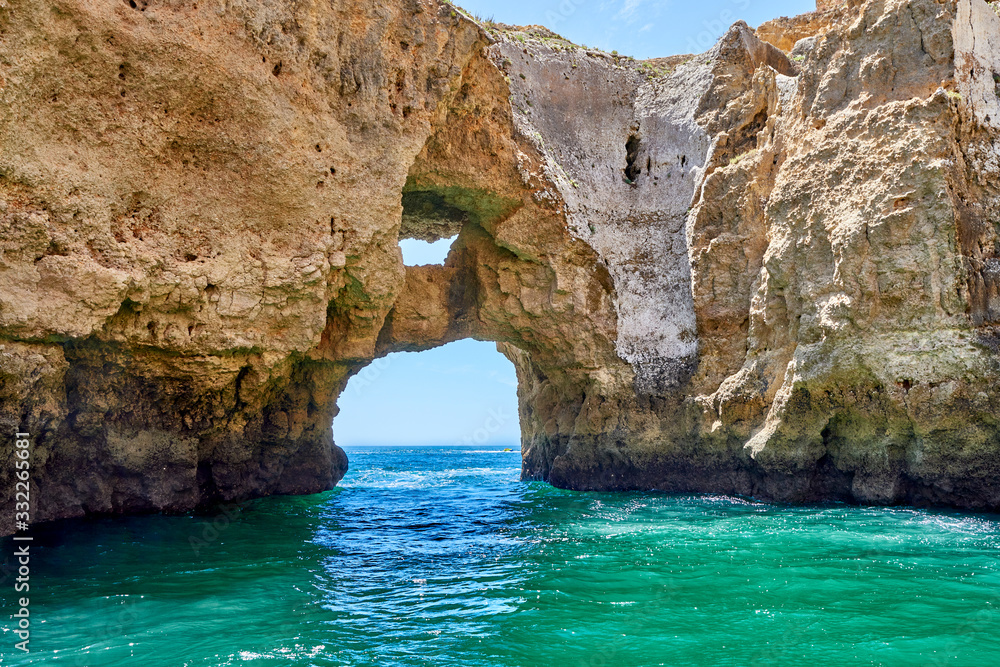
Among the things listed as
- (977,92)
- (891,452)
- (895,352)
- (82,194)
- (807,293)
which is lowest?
(891,452)

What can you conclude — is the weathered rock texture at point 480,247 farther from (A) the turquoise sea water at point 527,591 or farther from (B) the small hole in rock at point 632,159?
(A) the turquoise sea water at point 527,591

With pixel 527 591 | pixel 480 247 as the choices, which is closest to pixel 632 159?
pixel 480 247

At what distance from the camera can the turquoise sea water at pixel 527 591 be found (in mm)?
5145

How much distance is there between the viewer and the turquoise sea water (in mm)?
5145

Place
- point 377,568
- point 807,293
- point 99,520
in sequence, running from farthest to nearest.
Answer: point 807,293, point 99,520, point 377,568

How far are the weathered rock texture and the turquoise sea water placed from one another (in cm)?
189

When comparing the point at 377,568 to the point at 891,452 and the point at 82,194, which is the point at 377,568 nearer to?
the point at 82,194

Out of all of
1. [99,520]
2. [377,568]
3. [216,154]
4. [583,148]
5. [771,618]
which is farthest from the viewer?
[583,148]

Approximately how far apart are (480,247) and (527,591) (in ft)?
34.6

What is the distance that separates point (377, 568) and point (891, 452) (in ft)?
29.6

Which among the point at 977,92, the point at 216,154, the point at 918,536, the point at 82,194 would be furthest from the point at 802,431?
the point at 82,194

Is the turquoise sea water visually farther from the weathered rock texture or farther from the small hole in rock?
the small hole in rock

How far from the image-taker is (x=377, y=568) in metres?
8.27

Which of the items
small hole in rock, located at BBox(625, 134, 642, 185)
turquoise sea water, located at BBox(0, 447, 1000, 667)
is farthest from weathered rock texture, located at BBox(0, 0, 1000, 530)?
turquoise sea water, located at BBox(0, 447, 1000, 667)
